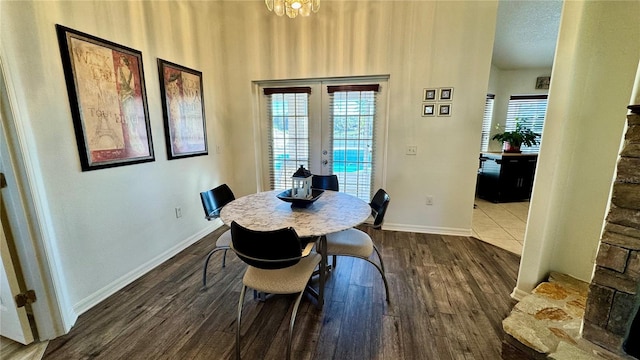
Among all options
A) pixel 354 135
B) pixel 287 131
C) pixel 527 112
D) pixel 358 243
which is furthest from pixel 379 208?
pixel 527 112

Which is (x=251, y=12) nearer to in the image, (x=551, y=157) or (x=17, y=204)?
(x=17, y=204)

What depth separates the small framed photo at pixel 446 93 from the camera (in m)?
2.93

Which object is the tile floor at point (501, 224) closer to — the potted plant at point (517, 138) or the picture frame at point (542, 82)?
the potted plant at point (517, 138)

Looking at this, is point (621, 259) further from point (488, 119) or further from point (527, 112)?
point (527, 112)

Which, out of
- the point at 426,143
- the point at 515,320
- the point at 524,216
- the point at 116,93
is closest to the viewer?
the point at 515,320

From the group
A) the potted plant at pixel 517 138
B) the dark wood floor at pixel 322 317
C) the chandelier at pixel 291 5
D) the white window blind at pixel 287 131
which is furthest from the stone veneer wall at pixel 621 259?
the potted plant at pixel 517 138

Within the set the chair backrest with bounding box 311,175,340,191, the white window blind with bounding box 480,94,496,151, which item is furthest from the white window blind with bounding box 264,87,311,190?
the white window blind with bounding box 480,94,496,151

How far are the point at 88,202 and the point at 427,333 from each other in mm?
2603

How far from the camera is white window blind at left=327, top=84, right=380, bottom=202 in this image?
10.7ft

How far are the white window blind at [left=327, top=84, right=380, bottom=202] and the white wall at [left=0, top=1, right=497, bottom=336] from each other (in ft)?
0.81

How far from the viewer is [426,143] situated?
122 inches

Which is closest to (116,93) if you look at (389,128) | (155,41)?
(155,41)

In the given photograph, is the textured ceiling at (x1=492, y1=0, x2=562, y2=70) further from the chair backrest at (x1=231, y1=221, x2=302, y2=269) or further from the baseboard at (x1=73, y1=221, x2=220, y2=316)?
the baseboard at (x1=73, y1=221, x2=220, y2=316)

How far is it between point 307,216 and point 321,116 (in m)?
2.02
